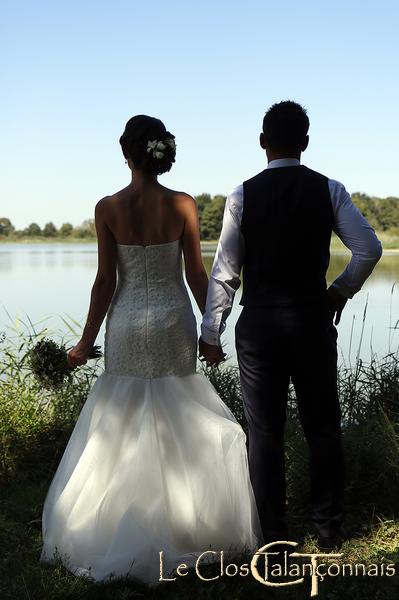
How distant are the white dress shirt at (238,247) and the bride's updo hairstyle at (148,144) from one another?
352 millimetres

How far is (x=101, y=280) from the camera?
10.5ft

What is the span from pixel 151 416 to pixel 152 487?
31 cm

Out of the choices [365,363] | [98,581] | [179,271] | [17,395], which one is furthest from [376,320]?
[98,581]

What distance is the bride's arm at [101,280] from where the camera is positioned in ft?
10.3

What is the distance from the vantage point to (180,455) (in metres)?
3.14

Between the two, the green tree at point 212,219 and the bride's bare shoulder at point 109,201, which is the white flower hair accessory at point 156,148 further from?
the green tree at point 212,219

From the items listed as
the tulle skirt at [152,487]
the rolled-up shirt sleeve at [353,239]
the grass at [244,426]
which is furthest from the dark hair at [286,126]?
the grass at [244,426]

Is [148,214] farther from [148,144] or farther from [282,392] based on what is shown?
[282,392]

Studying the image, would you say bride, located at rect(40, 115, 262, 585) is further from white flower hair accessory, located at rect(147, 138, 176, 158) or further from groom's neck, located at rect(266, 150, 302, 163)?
groom's neck, located at rect(266, 150, 302, 163)

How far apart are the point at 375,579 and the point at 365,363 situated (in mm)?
2523

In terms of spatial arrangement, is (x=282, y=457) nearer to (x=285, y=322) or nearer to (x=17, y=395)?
(x=285, y=322)

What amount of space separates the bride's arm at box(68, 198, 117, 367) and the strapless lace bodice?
41mm

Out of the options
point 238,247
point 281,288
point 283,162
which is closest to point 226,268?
point 238,247

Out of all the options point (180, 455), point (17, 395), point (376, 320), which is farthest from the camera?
point (376, 320)
